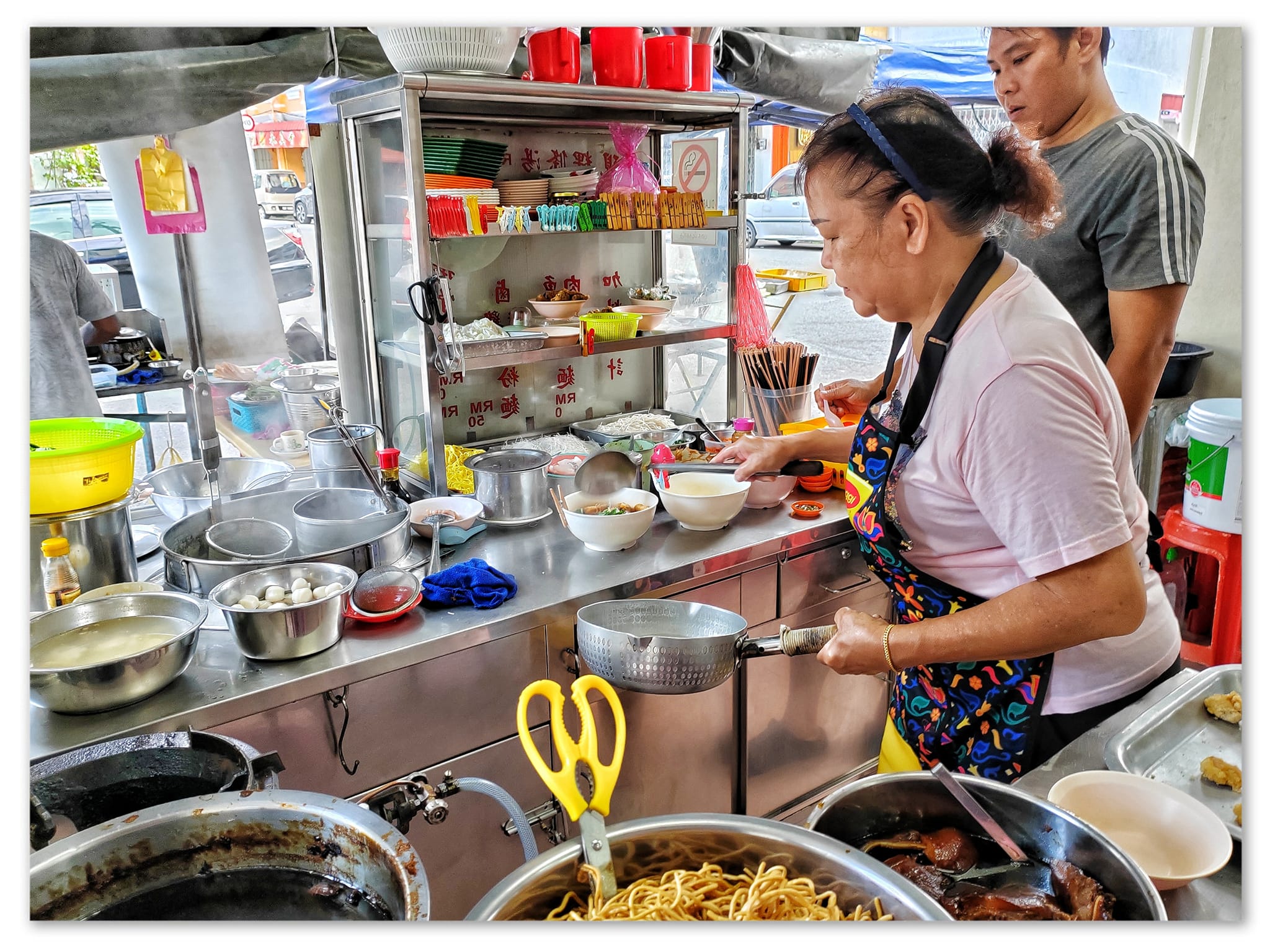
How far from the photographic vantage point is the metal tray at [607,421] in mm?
2746

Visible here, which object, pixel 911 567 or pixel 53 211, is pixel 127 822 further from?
pixel 53 211

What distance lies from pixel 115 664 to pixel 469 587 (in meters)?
0.64

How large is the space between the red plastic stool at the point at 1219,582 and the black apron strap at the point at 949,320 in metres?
1.61

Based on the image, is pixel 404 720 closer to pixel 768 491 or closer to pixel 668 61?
pixel 768 491

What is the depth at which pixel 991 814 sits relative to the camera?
39.9 inches

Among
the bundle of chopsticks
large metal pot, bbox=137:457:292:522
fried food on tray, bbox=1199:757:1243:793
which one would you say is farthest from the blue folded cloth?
fried food on tray, bbox=1199:757:1243:793

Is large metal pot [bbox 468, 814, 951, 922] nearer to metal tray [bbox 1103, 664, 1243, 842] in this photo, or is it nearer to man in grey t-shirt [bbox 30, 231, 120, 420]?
metal tray [bbox 1103, 664, 1243, 842]

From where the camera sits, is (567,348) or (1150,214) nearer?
(1150,214)

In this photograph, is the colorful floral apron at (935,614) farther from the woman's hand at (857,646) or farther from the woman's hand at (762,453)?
the woman's hand at (762,453)

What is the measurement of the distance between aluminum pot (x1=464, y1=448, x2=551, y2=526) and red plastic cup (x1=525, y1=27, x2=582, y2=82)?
0.98 m

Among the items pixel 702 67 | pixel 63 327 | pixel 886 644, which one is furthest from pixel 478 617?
pixel 702 67

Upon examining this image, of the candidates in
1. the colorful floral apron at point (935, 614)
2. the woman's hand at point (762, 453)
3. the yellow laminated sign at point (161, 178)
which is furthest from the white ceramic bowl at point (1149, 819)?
the yellow laminated sign at point (161, 178)

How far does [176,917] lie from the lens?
977 mm

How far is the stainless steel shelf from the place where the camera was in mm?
2312
